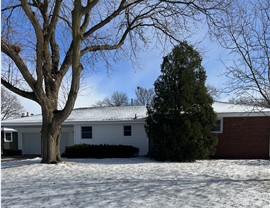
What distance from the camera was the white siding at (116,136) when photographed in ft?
66.9

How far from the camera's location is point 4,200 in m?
6.60

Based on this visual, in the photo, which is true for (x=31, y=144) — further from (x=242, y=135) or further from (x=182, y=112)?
(x=242, y=135)

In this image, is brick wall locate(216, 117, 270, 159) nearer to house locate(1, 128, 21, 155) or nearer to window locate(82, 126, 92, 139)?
window locate(82, 126, 92, 139)

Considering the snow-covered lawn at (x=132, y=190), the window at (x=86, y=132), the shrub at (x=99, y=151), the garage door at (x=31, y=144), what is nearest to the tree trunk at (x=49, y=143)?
the snow-covered lawn at (x=132, y=190)

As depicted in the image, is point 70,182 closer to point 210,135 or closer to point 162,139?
point 162,139

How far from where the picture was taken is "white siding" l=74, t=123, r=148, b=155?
20.4m

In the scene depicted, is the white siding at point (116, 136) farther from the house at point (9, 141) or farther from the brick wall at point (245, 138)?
the house at point (9, 141)

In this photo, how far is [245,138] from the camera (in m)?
18.3

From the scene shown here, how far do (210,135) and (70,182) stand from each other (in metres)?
9.60

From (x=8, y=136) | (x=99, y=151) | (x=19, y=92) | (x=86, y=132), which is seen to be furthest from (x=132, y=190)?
(x=8, y=136)

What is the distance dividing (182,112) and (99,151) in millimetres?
5990

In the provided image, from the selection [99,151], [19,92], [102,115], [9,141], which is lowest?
[9,141]

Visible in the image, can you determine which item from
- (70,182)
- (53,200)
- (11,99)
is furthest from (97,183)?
(11,99)

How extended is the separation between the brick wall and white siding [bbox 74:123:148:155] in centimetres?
503
